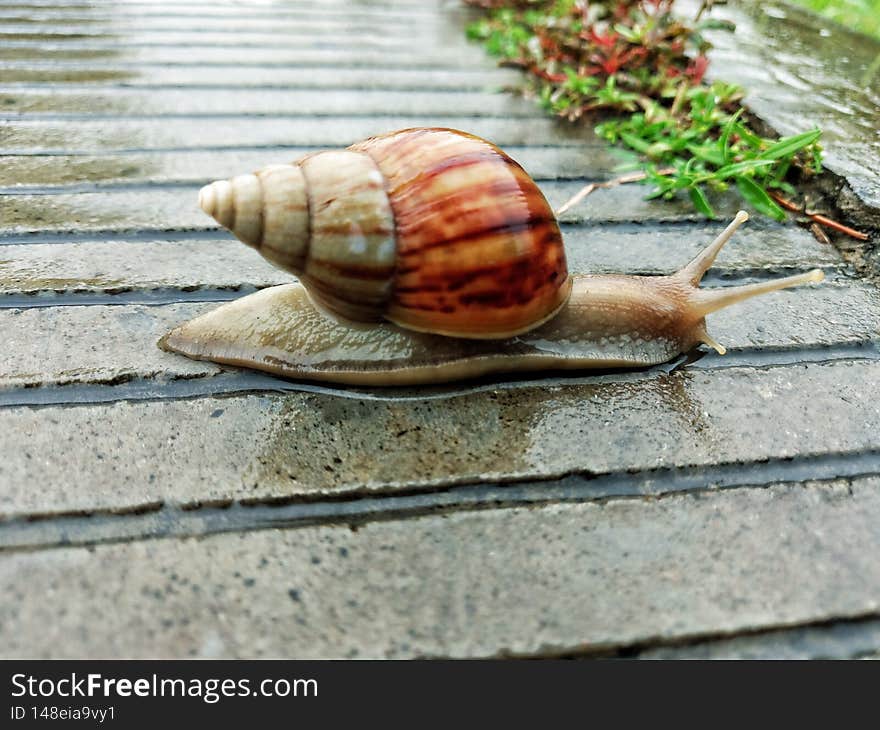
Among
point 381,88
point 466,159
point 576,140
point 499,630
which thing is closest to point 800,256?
point 576,140

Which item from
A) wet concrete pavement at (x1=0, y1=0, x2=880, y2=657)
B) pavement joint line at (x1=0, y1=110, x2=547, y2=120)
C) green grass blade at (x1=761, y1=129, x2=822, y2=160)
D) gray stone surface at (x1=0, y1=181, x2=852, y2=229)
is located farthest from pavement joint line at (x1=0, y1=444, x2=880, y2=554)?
pavement joint line at (x1=0, y1=110, x2=547, y2=120)

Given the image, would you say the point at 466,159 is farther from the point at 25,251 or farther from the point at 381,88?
the point at 381,88

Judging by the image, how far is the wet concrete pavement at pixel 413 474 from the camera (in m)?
1.11

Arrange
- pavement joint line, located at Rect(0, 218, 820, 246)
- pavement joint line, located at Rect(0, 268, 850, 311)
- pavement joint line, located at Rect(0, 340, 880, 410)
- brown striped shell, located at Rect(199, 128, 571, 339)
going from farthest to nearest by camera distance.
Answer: pavement joint line, located at Rect(0, 218, 820, 246), pavement joint line, located at Rect(0, 268, 850, 311), pavement joint line, located at Rect(0, 340, 880, 410), brown striped shell, located at Rect(199, 128, 571, 339)

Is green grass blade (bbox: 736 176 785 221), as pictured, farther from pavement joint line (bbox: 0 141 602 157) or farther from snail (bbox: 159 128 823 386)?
snail (bbox: 159 128 823 386)

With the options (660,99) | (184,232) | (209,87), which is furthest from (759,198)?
(209,87)

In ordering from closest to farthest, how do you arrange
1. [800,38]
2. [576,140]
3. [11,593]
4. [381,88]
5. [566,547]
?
1. [11,593]
2. [566,547]
3. [576,140]
4. [381,88]
5. [800,38]

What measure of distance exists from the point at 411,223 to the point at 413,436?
436mm

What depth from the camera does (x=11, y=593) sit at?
109cm

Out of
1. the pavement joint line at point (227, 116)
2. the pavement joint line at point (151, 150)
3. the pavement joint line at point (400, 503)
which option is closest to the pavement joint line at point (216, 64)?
the pavement joint line at point (227, 116)

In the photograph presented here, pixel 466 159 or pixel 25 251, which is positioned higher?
pixel 466 159

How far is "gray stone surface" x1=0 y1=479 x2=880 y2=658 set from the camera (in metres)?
1.07

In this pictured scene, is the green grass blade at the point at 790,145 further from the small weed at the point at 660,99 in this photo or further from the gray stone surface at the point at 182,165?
the gray stone surface at the point at 182,165

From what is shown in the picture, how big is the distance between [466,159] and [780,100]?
1982 mm
